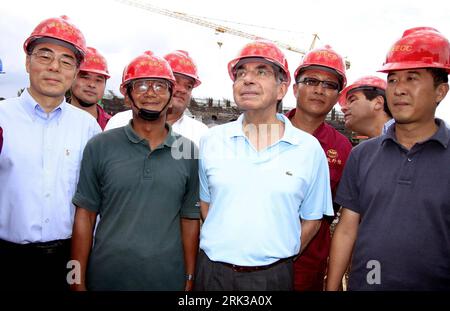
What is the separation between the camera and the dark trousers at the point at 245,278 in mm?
2496

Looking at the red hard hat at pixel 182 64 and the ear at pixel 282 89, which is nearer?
the ear at pixel 282 89

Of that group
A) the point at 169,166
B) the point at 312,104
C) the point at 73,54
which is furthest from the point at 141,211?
the point at 312,104

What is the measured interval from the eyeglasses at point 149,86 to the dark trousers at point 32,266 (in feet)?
4.59

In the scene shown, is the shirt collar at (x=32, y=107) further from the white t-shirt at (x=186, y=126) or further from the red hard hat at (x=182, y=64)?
the red hard hat at (x=182, y=64)

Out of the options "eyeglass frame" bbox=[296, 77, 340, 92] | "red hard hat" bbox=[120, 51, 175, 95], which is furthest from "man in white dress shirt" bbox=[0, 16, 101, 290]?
"eyeglass frame" bbox=[296, 77, 340, 92]

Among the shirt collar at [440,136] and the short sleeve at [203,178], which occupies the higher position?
the shirt collar at [440,136]

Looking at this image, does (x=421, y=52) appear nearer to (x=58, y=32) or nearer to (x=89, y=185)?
(x=89, y=185)

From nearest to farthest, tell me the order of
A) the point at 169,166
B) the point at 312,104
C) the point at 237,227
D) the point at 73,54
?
the point at 237,227
the point at 169,166
the point at 73,54
the point at 312,104

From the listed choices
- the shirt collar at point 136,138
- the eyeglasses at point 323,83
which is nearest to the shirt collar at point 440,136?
the eyeglasses at point 323,83

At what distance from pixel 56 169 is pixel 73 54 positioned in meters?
1.04

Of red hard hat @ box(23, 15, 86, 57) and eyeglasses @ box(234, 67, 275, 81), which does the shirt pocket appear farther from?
eyeglasses @ box(234, 67, 275, 81)

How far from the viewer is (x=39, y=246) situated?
282 cm
